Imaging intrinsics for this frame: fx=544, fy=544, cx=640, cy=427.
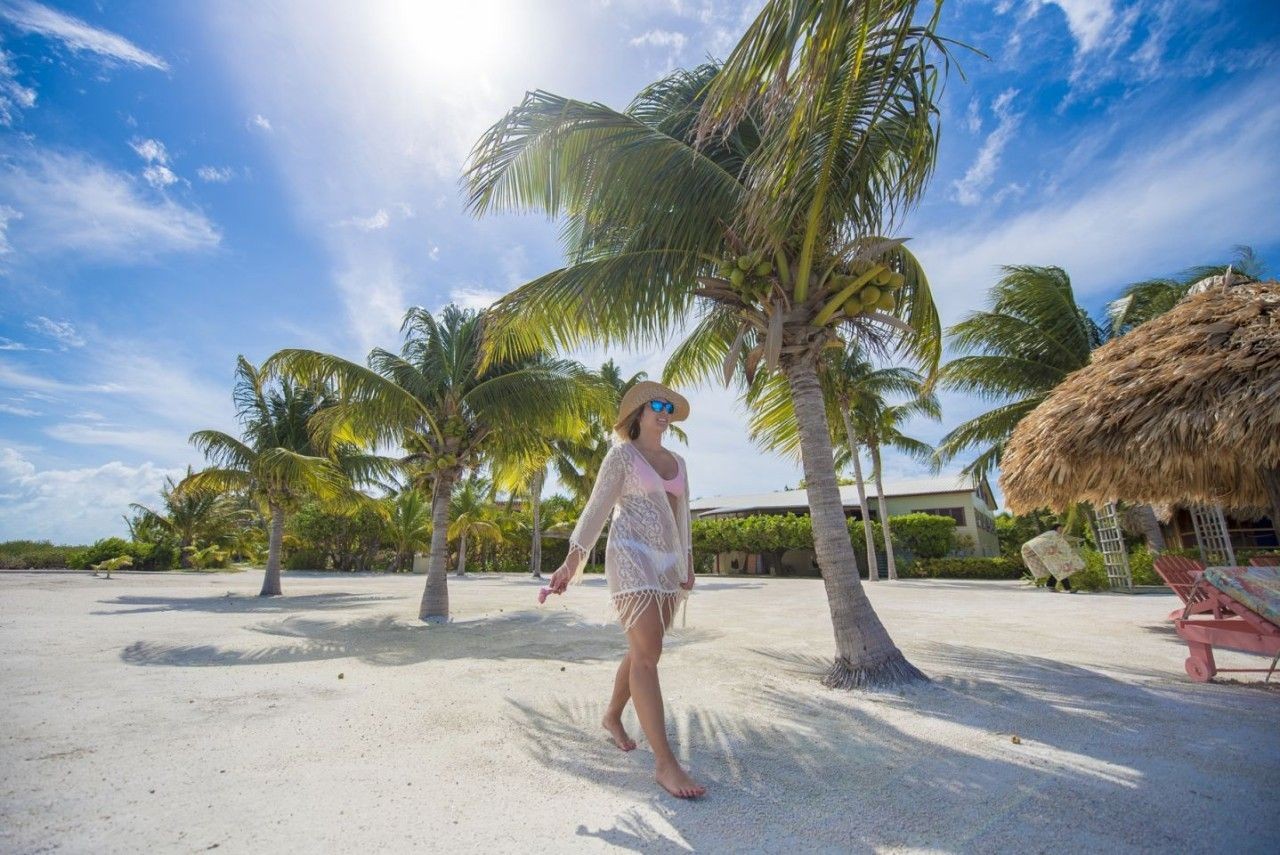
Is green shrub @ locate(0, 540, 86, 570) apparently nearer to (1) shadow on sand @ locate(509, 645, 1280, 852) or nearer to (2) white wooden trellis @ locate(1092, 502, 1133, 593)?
(1) shadow on sand @ locate(509, 645, 1280, 852)

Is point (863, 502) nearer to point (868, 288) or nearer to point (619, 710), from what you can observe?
point (868, 288)

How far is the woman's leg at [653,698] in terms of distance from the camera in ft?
7.45

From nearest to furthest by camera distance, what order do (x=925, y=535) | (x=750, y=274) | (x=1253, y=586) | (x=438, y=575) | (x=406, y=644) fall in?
1. (x=1253, y=586)
2. (x=750, y=274)
3. (x=406, y=644)
4. (x=438, y=575)
5. (x=925, y=535)

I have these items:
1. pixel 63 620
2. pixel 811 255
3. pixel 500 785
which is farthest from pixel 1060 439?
pixel 63 620

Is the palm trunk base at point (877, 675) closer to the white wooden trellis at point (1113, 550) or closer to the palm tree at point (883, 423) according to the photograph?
the white wooden trellis at point (1113, 550)

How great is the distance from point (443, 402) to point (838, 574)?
728cm

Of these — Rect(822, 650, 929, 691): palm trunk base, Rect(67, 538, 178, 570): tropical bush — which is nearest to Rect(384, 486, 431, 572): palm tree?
Rect(67, 538, 178, 570): tropical bush

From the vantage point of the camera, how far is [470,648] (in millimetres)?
6164

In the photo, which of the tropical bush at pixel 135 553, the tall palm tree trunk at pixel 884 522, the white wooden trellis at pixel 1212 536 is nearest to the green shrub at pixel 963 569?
the tall palm tree trunk at pixel 884 522

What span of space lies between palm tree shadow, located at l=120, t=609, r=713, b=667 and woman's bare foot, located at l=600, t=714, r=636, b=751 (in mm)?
2495

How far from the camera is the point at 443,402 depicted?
9.38 metres

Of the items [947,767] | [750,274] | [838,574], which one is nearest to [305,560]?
[750,274]

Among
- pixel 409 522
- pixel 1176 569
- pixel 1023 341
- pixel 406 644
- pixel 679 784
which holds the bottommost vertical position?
pixel 406 644

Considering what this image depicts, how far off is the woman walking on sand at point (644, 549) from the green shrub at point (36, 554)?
115ft
